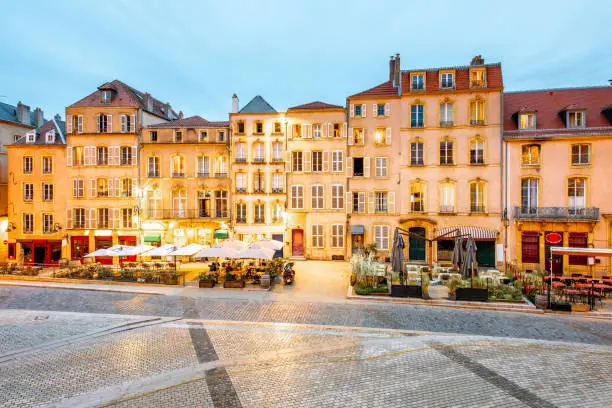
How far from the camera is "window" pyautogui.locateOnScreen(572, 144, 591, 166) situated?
75.6 feet

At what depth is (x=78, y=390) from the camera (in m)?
8.14

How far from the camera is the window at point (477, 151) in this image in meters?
24.9

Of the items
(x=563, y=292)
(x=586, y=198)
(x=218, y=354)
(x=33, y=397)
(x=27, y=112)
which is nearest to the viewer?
(x=33, y=397)

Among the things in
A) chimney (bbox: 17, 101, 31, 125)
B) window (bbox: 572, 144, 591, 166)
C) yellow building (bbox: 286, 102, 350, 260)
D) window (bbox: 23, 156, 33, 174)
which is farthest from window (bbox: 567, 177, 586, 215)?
chimney (bbox: 17, 101, 31, 125)

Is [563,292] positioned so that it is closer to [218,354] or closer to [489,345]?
[489,345]

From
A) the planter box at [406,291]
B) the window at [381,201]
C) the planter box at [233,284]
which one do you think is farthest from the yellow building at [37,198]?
the planter box at [406,291]

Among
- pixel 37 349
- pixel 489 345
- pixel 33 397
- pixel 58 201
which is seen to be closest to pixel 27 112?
pixel 58 201

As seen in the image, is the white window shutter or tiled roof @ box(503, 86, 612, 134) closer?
tiled roof @ box(503, 86, 612, 134)

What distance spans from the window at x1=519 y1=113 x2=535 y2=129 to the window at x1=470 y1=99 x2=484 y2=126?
2650 mm

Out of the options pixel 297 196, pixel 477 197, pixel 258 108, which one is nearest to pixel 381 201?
pixel 297 196

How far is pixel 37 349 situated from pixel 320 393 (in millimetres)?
9005

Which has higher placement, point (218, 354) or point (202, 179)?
point (202, 179)

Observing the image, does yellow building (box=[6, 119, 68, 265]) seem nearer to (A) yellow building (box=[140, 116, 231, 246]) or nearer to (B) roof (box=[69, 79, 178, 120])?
(B) roof (box=[69, 79, 178, 120])

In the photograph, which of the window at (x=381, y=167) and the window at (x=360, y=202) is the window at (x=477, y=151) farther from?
the window at (x=360, y=202)
